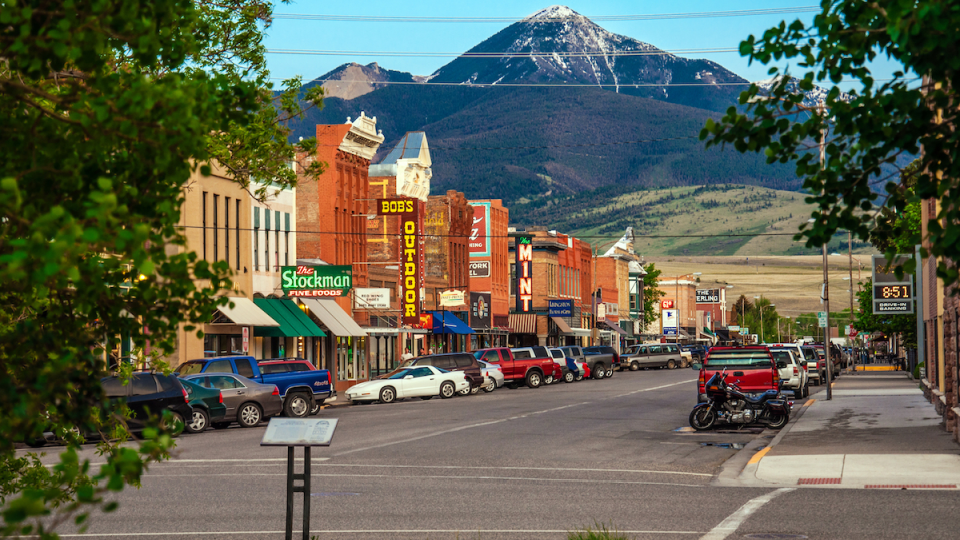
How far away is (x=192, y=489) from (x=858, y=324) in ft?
217

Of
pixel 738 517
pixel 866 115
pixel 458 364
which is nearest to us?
pixel 866 115

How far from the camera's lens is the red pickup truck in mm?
51469

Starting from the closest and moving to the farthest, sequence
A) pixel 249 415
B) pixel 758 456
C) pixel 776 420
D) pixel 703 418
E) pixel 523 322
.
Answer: pixel 758 456 < pixel 703 418 < pixel 776 420 < pixel 249 415 < pixel 523 322

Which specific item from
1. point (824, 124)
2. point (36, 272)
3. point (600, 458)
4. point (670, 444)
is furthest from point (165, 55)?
point (670, 444)

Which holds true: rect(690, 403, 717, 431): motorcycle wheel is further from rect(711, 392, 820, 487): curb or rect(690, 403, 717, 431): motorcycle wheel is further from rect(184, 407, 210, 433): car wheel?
rect(184, 407, 210, 433): car wheel

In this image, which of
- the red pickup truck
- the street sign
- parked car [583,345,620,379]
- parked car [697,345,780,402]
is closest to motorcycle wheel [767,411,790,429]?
parked car [697,345,780,402]

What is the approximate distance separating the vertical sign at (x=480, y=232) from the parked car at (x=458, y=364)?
3379 centimetres

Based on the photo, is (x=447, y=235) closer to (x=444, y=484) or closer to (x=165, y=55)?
(x=444, y=484)

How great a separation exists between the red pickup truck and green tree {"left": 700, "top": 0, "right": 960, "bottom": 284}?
4590cm

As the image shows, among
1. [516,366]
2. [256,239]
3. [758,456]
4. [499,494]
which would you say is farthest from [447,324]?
[499,494]

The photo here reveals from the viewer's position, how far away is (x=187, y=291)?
14.1 ft

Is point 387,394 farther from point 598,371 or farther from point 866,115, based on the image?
point 866,115

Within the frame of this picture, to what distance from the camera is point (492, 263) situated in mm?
80125

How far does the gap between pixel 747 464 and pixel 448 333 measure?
4982 cm
